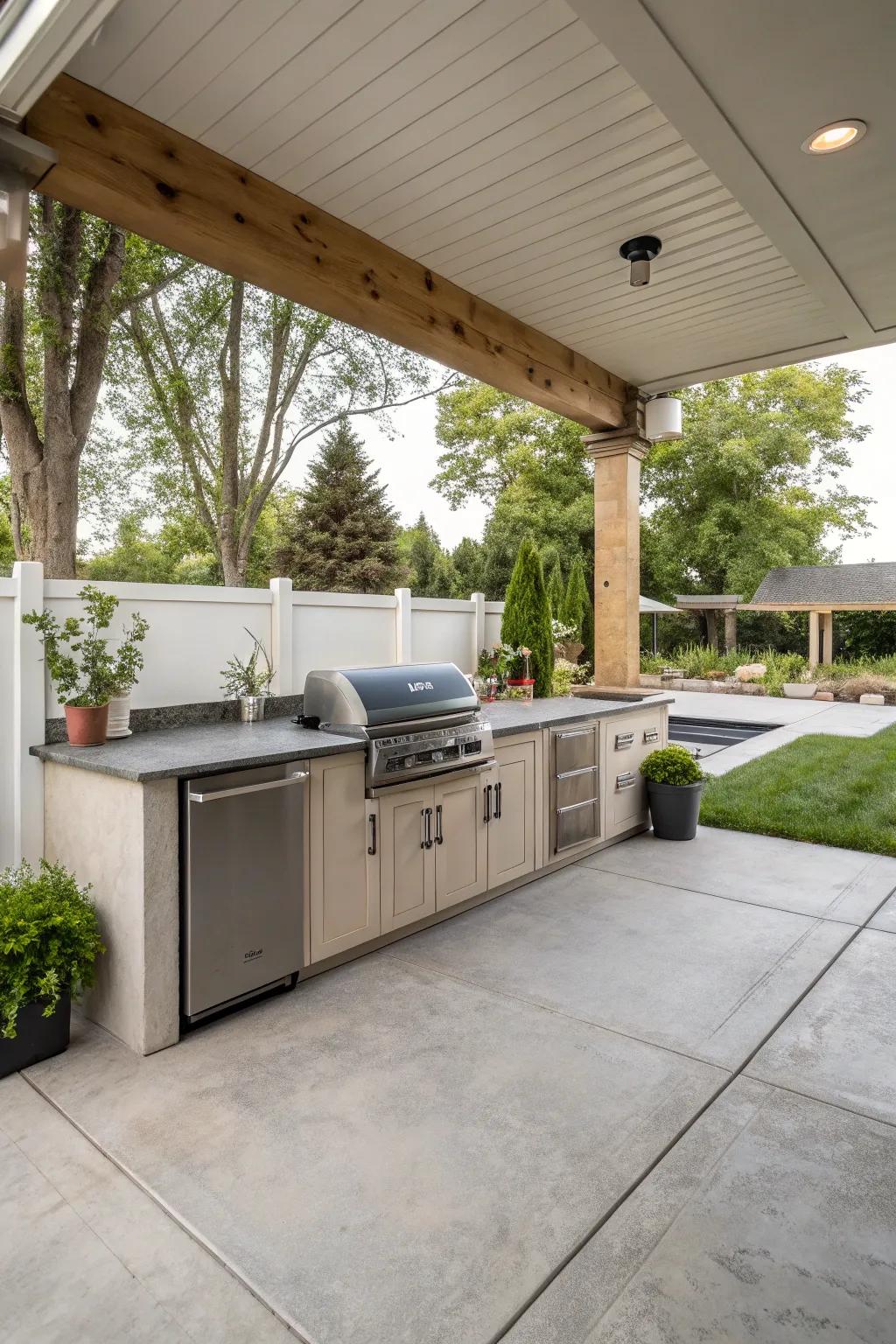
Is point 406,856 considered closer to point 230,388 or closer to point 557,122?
point 557,122

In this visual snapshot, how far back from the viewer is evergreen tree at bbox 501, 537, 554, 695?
4.96 meters

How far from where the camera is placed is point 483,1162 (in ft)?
6.16

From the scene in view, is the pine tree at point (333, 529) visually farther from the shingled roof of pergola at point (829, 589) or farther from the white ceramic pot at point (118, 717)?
the white ceramic pot at point (118, 717)

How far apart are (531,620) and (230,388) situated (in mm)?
8830

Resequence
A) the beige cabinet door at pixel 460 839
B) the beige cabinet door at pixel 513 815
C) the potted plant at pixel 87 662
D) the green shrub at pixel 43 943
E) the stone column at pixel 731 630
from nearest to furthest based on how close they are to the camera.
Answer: the green shrub at pixel 43 943 < the potted plant at pixel 87 662 < the beige cabinet door at pixel 460 839 < the beige cabinet door at pixel 513 815 < the stone column at pixel 731 630

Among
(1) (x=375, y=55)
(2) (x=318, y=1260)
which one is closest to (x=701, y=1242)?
(2) (x=318, y=1260)

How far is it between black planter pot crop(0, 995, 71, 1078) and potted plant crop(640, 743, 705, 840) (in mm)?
3490

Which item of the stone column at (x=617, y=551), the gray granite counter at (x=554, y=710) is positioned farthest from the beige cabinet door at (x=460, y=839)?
the stone column at (x=617, y=551)

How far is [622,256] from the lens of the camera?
132 inches

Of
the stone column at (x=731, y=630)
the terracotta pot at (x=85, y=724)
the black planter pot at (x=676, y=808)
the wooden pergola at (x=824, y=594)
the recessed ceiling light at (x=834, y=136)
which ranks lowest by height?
the black planter pot at (x=676, y=808)

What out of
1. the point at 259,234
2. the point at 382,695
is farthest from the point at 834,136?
the point at 382,695

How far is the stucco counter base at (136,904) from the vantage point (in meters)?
2.32

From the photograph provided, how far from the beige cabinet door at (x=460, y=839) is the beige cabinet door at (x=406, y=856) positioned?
5 cm

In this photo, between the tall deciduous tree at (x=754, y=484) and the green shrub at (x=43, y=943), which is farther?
the tall deciduous tree at (x=754, y=484)
